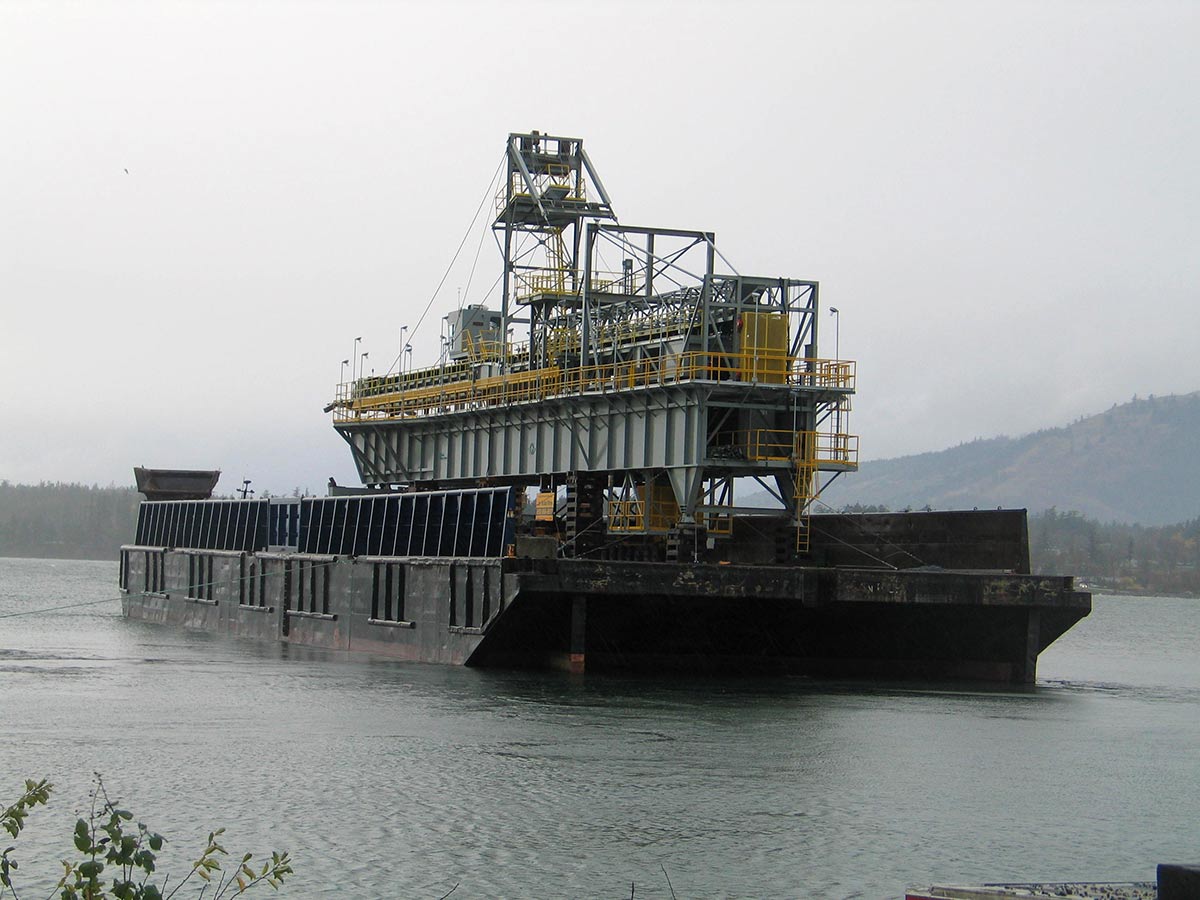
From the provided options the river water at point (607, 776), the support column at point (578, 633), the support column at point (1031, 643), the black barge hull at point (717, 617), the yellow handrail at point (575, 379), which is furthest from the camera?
the yellow handrail at point (575, 379)

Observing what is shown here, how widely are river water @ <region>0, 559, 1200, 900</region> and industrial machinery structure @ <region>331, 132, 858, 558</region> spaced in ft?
21.0

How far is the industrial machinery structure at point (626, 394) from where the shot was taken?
37844mm

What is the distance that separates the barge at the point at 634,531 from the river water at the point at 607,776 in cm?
135

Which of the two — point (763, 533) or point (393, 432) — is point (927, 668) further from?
point (393, 432)

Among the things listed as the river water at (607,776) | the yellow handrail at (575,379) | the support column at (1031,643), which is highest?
the yellow handrail at (575,379)

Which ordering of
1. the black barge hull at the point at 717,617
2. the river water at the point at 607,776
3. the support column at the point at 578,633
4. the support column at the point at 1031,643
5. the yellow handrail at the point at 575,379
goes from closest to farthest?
1. the river water at the point at 607,776
2. the black barge hull at the point at 717,617
3. the support column at the point at 578,633
4. the support column at the point at 1031,643
5. the yellow handrail at the point at 575,379

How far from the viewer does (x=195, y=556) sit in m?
56.7

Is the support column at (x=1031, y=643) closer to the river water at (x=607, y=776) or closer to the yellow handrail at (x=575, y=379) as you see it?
the river water at (x=607, y=776)

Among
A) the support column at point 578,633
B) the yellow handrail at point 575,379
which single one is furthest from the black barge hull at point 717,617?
the yellow handrail at point 575,379

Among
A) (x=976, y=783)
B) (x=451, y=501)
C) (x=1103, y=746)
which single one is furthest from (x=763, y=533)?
(x=976, y=783)

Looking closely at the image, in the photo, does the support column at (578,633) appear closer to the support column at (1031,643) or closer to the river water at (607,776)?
the river water at (607,776)

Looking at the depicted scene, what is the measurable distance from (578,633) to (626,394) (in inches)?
368

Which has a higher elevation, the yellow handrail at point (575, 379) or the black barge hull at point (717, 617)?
the yellow handrail at point (575, 379)

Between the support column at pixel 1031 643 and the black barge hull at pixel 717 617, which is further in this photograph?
the support column at pixel 1031 643
